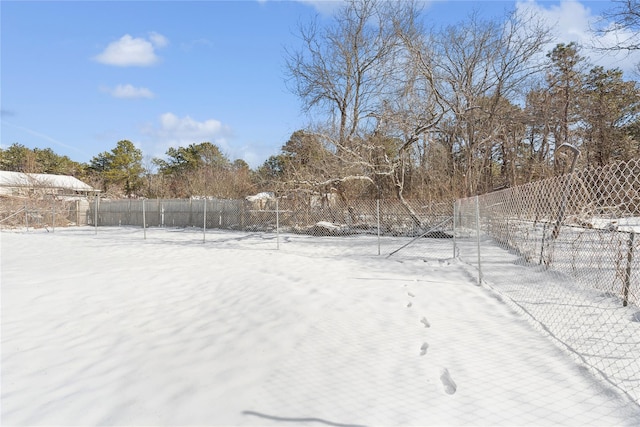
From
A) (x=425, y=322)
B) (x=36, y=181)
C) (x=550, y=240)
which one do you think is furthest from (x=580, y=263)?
(x=36, y=181)

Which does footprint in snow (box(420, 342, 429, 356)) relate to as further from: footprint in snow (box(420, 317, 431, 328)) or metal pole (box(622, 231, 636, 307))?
metal pole (box(622, 231, 636, 307))

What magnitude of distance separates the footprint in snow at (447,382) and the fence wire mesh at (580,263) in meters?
1.17

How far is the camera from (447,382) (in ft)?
8.99

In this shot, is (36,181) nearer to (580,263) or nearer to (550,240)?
(550,240)

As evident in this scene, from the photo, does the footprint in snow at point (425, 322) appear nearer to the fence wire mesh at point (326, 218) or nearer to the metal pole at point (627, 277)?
the metal pole at point (627, 277)

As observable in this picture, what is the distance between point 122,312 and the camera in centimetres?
498

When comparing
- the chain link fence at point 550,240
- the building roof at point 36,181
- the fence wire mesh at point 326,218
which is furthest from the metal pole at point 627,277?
the building roof at point 36,181

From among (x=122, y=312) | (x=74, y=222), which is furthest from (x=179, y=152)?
(x=122, y=312)

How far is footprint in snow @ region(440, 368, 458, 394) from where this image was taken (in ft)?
8.59

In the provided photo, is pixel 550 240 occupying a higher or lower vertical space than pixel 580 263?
higher

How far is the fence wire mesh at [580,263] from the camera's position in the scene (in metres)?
3.31

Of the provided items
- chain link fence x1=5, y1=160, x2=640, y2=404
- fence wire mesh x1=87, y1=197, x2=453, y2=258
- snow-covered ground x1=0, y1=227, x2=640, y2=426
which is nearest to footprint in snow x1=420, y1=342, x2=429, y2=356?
snow-covered ground x1=0, y1=227, x2=640, y2=426

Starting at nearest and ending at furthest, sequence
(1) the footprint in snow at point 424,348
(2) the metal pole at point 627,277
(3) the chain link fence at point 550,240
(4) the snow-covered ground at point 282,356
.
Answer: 1. (4) the snow-covered ground at point 282,356
2. (1) the footprint in snow at point 424,348
3. (3) the chain link fence at point 550,240
4. (2) the metal pole at point 627,277

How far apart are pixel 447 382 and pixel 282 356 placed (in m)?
1.48
